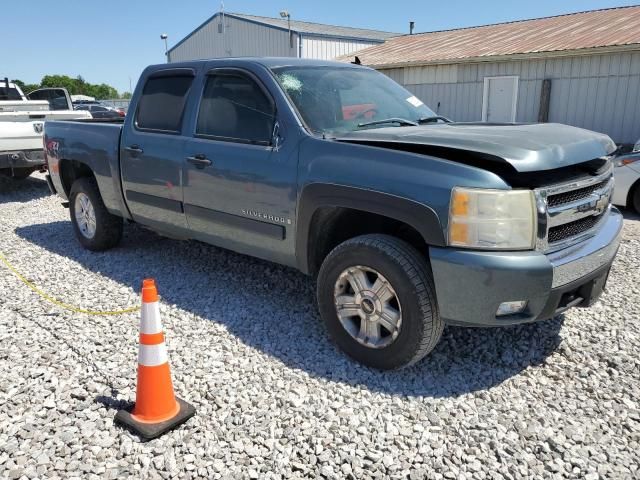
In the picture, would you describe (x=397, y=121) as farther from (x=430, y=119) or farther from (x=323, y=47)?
(x=323, y=47)

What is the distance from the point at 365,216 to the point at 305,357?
0.98 m

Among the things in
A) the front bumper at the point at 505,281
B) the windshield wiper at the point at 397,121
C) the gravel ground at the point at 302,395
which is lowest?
the gravel ground at the point at 302,395

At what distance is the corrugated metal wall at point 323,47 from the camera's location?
26.1 meters

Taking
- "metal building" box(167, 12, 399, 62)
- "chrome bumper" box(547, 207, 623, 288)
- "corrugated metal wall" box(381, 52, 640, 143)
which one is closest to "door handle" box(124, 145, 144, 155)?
"chrome bumper" box(547, 207, 623, 288)

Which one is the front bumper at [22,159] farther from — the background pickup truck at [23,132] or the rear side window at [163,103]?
the rear side window at [163,103]

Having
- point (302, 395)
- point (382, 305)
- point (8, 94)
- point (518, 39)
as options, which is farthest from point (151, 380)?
point (518, 39)

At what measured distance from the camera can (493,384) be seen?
10.2ft

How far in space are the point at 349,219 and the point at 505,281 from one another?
113cm

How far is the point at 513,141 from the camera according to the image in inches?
114

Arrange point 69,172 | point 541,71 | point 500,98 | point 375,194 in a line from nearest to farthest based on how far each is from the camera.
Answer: point 375,194 → point 69,172 → point 541,71 → point 500,98

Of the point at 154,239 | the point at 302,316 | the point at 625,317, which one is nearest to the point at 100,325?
the point at 302,316

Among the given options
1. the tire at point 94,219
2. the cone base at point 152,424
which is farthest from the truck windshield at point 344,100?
the tire at point 94,219

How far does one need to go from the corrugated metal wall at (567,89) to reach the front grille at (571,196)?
983 cm

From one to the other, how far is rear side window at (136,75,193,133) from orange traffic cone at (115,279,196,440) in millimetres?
2061
